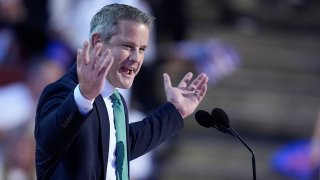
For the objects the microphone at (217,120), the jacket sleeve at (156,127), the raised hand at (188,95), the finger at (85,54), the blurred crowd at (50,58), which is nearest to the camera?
the finger at (85,54)

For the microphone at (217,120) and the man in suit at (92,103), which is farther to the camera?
the microphone at (217,120)

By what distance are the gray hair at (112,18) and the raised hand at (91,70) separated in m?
0.32

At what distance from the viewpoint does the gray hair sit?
12.4ft

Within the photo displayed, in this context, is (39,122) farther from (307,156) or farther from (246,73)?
(246,73)

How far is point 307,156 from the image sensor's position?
341 inches

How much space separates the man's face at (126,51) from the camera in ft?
12.3

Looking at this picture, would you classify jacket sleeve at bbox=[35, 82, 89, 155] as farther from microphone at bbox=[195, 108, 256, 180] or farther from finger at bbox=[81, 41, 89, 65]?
microphone at bbox=[195, 108, 256, 180]

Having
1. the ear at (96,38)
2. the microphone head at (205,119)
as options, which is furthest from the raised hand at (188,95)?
the ear at (96,38)

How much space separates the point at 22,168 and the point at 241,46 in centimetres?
308

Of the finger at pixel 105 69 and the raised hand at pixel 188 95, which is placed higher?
the raised hand at pixel 188 95

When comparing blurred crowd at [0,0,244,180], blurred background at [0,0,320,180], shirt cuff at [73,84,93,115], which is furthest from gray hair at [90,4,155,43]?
blurred background at [0,0,320,180]

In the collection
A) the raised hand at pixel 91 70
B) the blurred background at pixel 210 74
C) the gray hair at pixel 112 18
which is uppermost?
the blurred background at pixel 210 74

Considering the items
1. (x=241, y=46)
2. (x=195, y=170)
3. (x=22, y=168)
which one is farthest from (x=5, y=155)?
(x=241, y=46)

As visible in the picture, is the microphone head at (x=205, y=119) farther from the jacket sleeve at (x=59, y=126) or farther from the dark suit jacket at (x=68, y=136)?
the jacket sleeve at (x=59, y=126)
